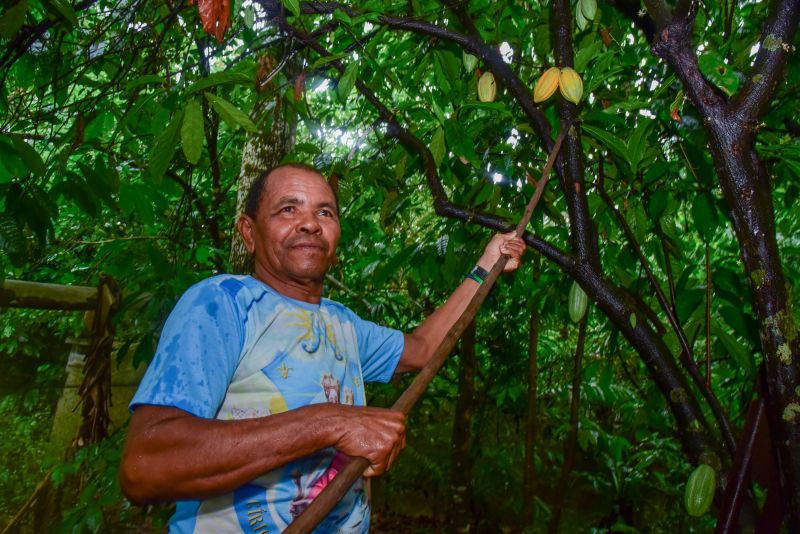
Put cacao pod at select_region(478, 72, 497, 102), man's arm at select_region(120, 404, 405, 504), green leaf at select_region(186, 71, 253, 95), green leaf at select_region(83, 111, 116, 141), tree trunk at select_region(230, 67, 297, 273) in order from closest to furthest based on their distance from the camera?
man's arm at select_region(120, 404, 405, 504) → green leaf at select_region(186, 71, 253, 95) → cacao pod at select_region(478, 72, 497, 102) → green leaf at select_region(83, 111, 116, 141) → tree trunk at select_region(230, 67, 297, 273)

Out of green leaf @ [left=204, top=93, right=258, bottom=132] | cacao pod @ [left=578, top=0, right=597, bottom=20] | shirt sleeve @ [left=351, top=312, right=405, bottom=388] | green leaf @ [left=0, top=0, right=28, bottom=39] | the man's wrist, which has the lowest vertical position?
shirt sleeve @ [left=351, top=312, right=405, bottom=388]

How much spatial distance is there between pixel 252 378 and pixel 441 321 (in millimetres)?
748

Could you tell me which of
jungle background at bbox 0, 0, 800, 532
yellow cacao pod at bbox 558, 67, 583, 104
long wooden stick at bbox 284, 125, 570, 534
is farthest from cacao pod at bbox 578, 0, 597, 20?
long wooden stick at bbox 284, 125, 570, 534

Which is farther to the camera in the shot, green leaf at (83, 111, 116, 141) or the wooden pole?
the wooden pole

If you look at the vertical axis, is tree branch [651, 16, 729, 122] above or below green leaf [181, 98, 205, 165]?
above

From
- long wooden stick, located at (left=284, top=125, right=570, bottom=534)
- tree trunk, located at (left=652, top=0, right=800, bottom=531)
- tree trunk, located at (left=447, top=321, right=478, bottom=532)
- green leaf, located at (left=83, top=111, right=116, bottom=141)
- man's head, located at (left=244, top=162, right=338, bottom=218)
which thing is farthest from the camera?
tree trunk, located at (left=447, top=321, right=478, bottom=532)

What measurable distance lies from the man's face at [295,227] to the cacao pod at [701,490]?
886 mm

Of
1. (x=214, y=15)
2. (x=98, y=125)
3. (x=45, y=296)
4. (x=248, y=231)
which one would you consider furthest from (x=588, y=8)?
(x=45, y=296)

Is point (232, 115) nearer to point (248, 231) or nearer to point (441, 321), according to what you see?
point (248, 231)

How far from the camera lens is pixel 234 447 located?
0.86 metres

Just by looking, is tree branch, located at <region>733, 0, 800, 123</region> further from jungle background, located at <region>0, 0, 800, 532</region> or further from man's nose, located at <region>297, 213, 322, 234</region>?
man's nose, located at <region>297, 213, 322, 234</region>

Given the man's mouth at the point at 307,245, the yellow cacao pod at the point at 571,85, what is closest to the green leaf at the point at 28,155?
the man's mouth at the point at 307,245

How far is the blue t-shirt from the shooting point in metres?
0.98

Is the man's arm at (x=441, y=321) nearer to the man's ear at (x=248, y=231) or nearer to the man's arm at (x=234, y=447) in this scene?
the man's ear at (x=248, y=231)
